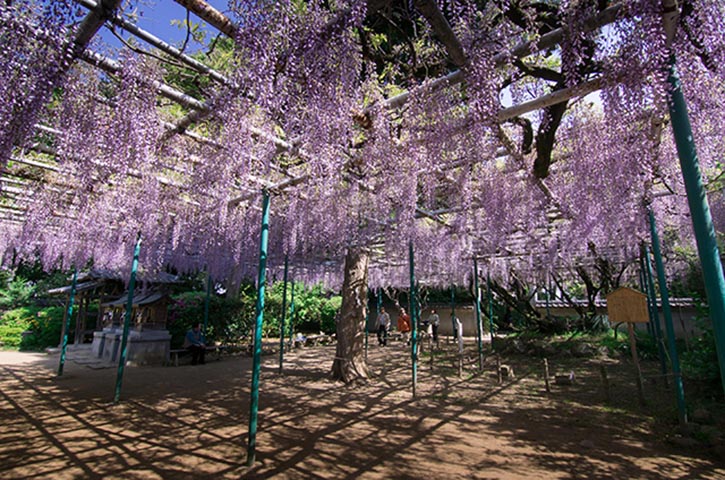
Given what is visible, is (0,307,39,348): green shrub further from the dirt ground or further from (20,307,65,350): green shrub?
the dirt ground

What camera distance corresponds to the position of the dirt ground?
313cm

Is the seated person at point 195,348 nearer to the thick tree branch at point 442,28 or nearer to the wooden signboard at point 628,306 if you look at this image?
the wooden signboard at point 628,306

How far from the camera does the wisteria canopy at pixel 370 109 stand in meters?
2.70

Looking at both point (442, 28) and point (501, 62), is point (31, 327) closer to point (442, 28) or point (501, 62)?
point (442, 28)

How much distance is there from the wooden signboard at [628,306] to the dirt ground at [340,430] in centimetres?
119

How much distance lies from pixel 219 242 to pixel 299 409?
18.6 ft

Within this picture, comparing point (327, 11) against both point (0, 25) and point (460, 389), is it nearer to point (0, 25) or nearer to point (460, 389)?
point (0, 25)

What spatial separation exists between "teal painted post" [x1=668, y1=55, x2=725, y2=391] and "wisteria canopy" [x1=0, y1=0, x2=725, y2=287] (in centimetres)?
49

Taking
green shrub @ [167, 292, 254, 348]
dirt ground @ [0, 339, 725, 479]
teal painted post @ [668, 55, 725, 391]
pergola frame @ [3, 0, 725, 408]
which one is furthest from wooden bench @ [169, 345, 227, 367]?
teal painted post @ [668, 55, 725, 391]

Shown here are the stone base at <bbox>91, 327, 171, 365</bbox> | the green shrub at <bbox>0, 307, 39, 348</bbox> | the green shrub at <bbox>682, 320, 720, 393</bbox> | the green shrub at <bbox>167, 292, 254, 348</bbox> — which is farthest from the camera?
the green shrub at <bbox>0, 307, 39, 348</bbox>

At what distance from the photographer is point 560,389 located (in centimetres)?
634

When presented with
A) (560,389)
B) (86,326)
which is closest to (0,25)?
(560,389)

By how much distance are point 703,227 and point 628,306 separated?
152 inches

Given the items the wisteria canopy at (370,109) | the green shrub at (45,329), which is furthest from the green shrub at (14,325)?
the wisteria canopy at (370,109)
